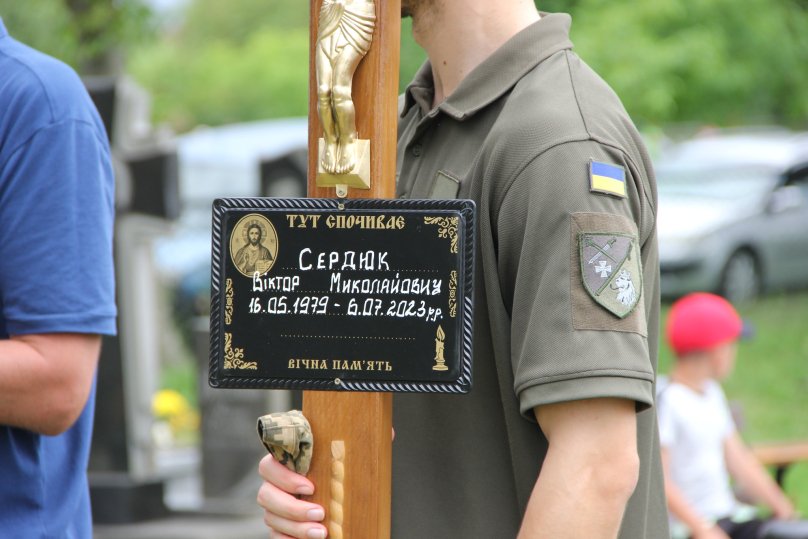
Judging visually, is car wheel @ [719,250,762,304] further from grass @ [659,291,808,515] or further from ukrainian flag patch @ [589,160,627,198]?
ukrainian flag patch @ [589,160,627,198]

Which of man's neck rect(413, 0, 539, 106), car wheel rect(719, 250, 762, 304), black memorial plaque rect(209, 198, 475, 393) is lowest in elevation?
black memorial plaque rect(209, 198, 475, 393)

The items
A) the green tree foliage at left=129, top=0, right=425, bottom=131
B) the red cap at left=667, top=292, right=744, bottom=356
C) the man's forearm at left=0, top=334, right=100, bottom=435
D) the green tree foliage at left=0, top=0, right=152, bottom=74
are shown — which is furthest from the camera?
the green tree foliage at left=129, top=0, right=425, bottom=131

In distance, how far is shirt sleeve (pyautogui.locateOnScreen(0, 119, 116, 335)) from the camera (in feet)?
6.87

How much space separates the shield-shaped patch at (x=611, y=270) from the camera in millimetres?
1662

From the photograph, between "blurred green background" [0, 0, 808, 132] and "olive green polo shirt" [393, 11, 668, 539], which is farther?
"blurred green background" [0, 0, 808, 132]

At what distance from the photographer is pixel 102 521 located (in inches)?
254

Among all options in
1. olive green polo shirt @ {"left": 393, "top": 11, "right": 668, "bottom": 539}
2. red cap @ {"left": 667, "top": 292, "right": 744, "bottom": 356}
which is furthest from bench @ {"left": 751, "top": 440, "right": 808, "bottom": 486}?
olive green polo shirt @ {"left": 393, "top": 11, "right": 668, "bottom": 539}

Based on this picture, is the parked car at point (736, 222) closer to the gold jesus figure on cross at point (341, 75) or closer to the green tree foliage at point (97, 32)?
the green tree foliage at point (97, 32)

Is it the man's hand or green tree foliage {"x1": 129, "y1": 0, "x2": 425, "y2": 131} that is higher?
green tree foliage {"x1": 129, "y1": 0, "x2": 425, "y2": 131}

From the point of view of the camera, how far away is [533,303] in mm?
1697

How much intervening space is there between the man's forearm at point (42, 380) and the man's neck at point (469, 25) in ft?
2.62

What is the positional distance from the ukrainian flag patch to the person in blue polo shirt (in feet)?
3.10

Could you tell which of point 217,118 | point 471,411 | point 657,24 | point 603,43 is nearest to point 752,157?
point 657,24

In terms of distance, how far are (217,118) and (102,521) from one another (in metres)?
22.7
